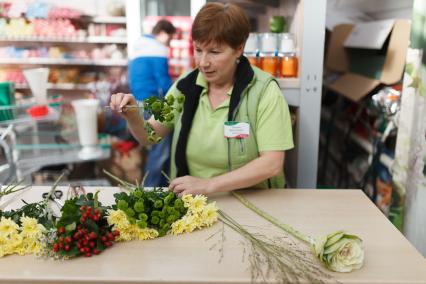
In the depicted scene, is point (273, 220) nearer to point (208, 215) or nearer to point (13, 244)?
point (208, 215)

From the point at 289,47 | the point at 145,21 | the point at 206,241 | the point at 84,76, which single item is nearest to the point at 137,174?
the point at 84,76

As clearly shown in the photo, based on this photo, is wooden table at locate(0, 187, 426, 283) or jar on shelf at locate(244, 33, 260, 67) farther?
jar on shelf at locate(244, 33, 260, 67)

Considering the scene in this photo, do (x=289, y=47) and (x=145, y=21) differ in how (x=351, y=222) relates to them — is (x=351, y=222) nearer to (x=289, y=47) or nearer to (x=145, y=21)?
(x=289, y=47)

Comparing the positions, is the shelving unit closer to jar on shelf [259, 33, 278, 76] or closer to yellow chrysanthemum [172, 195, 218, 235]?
jar on shelf [259, 33, 278, 76]

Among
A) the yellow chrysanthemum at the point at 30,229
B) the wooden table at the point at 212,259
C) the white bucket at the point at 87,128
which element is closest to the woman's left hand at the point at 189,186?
the wooden table at the point at 212,259

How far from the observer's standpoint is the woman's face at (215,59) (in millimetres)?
1570

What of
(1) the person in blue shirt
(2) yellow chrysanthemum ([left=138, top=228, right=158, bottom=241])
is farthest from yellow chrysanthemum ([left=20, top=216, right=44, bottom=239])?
(1) the person in blue shirt

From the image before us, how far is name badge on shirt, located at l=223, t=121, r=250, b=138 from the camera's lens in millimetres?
1596

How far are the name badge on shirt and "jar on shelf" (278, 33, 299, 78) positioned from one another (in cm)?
55

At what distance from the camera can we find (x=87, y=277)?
96 cm

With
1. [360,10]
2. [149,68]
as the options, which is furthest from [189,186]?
[360,10]

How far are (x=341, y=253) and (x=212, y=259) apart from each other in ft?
1.02

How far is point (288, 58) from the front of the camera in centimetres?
201

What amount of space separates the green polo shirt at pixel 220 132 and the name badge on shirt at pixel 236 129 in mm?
51
